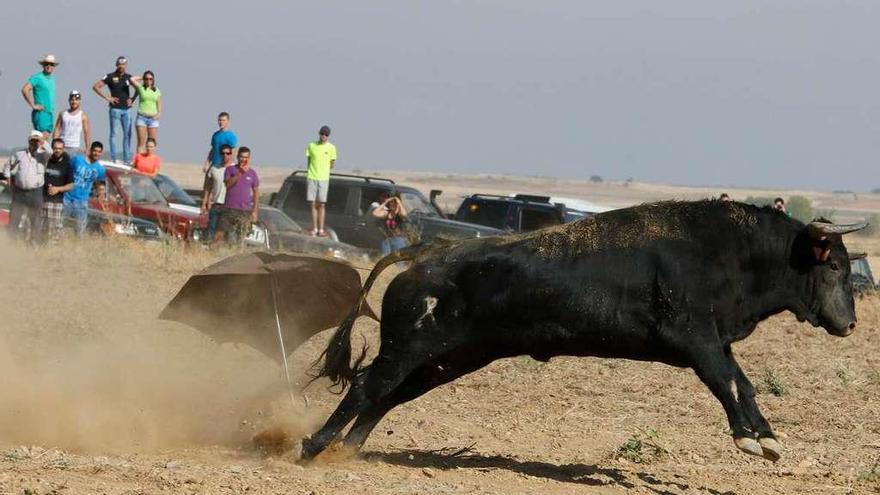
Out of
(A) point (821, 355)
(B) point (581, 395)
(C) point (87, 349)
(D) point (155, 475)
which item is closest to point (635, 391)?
(B) point (581, 395)

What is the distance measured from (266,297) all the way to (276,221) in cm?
1195

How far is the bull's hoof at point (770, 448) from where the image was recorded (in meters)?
9.12

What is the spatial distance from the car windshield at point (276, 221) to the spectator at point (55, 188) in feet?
13.3

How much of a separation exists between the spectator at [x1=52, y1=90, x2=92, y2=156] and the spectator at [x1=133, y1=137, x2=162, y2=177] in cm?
206

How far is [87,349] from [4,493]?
6.31 m

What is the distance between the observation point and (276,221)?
22859 mm

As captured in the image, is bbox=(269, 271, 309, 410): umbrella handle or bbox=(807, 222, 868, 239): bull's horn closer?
bbox=(807, 222, 868, 239): bull's horn

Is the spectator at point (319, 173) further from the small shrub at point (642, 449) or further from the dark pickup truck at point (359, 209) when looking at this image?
the small shrub at point (642, 449)

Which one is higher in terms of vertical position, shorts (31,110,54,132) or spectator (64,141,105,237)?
shorts (31,110,54,132)

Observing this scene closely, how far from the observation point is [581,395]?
1366cm

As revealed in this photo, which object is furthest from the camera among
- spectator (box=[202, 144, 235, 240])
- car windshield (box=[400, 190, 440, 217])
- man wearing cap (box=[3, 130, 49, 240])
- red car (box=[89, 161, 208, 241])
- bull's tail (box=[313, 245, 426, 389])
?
car windshield (box=[400, 190, 440, 217])

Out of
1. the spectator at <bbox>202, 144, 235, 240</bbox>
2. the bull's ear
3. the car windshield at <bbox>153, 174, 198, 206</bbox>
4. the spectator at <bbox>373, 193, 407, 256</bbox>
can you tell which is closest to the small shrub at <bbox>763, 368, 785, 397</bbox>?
the bull's ear

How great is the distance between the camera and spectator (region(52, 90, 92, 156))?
827 inches

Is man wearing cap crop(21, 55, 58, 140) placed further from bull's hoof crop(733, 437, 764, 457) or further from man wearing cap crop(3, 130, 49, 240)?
bull's hoof crop(733, 437, 764, 457)
